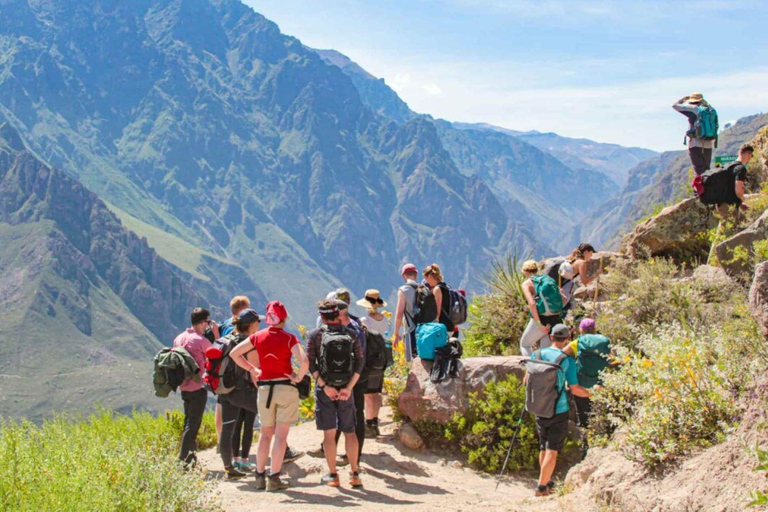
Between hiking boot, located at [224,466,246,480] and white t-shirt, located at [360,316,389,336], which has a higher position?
white t-shirt, located at [360,316,389,336]

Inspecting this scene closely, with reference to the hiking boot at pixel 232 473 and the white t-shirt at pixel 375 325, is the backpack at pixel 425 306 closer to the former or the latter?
the white t-shirt at pixel 375 325

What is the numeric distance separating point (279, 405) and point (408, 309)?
2.59 meters

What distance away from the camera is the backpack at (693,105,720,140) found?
37.7ft

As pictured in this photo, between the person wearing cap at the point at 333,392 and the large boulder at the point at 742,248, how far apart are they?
497 centimetres

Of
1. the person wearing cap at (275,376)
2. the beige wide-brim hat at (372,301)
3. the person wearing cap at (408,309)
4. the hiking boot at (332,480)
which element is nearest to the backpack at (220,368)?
the person wearing cap at (275,376)

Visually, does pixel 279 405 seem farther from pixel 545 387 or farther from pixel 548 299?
pixel 548 299

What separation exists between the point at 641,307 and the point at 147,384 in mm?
201391

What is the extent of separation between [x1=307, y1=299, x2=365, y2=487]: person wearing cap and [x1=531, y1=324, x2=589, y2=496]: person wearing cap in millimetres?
1844

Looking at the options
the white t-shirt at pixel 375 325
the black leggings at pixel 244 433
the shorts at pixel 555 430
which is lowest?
the black leggings at pixel 244 433

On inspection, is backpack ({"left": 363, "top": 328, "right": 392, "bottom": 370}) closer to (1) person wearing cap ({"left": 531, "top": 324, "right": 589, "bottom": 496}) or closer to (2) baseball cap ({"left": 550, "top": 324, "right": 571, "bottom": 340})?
(1) person wearing cap ({"left": 531, "top": 324, "right": 589, "bottom": 496})

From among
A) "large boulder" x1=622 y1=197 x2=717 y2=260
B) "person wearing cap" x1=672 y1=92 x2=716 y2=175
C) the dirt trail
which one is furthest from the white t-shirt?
"person wearing cap" x1=672 y1=92 x2=716 y2=175

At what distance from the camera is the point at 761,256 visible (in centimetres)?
864

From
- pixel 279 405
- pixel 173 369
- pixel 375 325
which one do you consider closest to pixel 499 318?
pixel 375 325

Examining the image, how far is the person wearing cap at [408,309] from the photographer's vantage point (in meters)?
9.29
